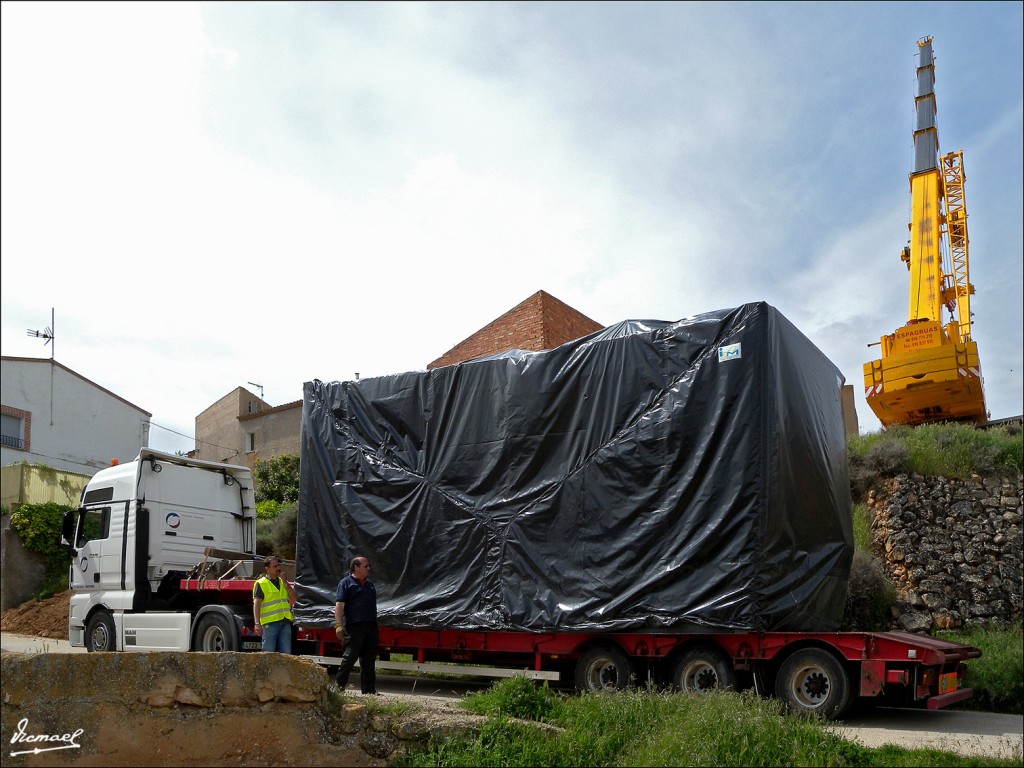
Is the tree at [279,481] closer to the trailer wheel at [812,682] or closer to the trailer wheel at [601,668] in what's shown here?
the trailer wheel at [601,668]

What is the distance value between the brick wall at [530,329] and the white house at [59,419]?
16.6 meters

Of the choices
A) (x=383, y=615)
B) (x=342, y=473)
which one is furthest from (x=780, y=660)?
(x=342, y=473)

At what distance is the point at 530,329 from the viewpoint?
58.7ft

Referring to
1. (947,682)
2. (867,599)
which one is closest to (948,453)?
(867,599)

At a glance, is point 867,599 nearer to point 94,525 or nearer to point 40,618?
point 94,525

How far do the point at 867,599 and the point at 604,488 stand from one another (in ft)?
19.5

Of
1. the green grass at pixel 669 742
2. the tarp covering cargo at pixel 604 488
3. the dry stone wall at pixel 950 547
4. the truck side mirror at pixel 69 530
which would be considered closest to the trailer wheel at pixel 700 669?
the tarp covering cargo at pixel 604 488

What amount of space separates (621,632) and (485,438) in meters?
2.63

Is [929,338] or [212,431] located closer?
[929,338]

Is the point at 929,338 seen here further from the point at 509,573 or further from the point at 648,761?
the point at 648,761

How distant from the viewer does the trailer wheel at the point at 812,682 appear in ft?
25.7

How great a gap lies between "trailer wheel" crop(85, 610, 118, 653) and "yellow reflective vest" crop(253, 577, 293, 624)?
3.50 m

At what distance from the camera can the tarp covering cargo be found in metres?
8.33

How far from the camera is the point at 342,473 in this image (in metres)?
11.0
